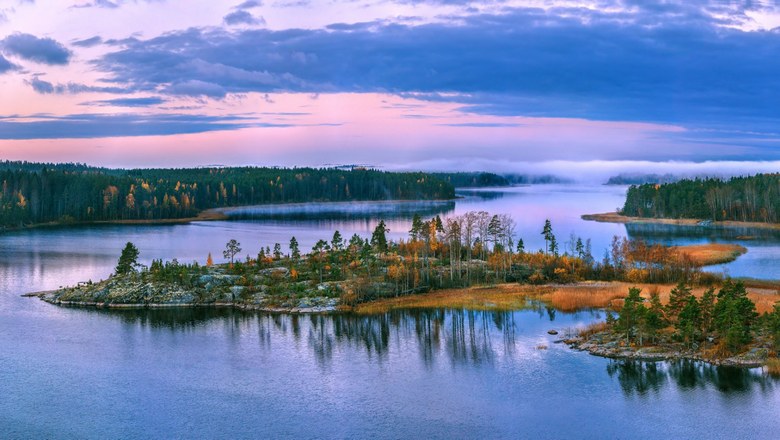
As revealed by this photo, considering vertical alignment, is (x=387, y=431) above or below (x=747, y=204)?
below

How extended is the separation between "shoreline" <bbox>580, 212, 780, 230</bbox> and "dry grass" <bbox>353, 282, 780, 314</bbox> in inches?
2803

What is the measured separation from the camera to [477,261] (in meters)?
75.8

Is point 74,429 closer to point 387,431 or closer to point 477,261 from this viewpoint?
point 387,431

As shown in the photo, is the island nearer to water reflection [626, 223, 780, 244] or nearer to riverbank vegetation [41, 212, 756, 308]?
riverbank vegetation [41, 212, 756, 308]

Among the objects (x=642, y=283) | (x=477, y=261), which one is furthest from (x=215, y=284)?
(x=642, y=283)

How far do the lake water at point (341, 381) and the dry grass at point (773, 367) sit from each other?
2.93 ft

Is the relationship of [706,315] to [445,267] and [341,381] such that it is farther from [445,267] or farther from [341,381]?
[445,267]

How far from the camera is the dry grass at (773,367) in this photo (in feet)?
131

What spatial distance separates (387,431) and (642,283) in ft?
138

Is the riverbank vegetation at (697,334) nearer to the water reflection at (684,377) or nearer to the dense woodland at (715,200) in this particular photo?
the water reflection at (684,377)

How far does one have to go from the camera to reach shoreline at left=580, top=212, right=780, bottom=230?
12920 cm

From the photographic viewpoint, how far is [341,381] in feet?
134

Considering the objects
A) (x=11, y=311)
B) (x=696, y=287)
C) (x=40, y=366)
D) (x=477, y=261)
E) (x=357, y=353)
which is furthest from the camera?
(x=477, y=261)

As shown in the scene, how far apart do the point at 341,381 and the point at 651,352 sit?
1923 centimetres
